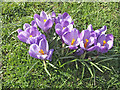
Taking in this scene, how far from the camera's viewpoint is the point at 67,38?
1.83 metres

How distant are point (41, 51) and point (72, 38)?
376mm

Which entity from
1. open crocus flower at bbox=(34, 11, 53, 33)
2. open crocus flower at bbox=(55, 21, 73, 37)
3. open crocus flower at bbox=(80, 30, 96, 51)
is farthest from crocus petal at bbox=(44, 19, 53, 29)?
open crocus flower at bbox=(80, 30, 96, 51)

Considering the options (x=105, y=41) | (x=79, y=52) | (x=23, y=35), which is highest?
(x=23, y=35)

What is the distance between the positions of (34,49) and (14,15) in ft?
4.01

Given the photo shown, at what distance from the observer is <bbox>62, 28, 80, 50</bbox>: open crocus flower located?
1803 millimetres

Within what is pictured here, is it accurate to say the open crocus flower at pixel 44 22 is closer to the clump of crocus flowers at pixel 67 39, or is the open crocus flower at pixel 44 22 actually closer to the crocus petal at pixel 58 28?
the clump of crocus flowers at pixel 67 39

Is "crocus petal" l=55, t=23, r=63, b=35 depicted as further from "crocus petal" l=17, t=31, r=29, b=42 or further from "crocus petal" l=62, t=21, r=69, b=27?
"crocus petal" l=17, t=31, r=29, b=42

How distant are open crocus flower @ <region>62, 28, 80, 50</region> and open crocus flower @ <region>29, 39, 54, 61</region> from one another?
0.20m

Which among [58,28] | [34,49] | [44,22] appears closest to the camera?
[34,49]

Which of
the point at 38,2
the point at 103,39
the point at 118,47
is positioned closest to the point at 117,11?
the point at 118,47

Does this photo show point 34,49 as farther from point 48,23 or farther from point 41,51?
point 48,23

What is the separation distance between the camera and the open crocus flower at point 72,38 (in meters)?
1.80

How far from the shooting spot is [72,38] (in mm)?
1837

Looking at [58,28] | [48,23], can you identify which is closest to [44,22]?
[48,23]
